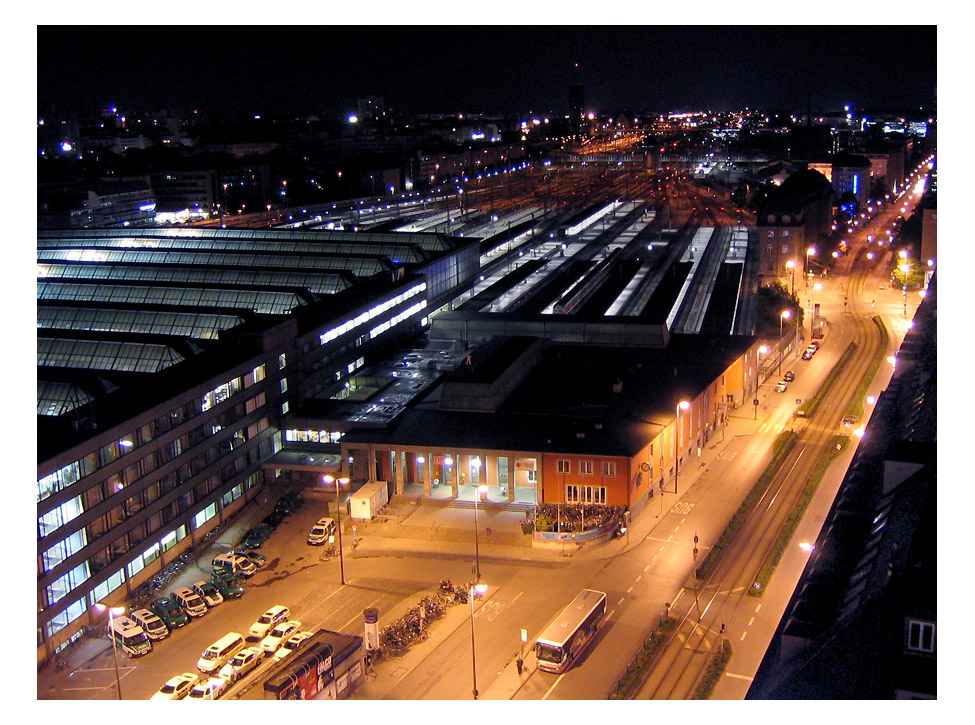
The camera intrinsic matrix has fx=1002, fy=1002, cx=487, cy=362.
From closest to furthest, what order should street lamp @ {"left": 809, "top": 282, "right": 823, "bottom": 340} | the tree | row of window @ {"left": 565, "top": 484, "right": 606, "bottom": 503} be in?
row of window @ {"left": 565, "top": 484, "right": 606, "bottom": 503} < the tree < street lamp @ {"left": 809, "top": 282, "right": 823, "bottom": 340}

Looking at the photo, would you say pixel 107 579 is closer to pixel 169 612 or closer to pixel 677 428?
pixel 169 612

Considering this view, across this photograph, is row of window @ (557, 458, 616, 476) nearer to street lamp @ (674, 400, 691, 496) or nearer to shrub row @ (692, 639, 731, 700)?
street lamp @ (674, 400, 691, 496)

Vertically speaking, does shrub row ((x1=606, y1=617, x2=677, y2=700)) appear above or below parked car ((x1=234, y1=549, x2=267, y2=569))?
below


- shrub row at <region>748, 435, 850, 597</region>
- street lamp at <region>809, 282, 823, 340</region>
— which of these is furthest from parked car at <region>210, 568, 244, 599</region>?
street lamp at <region>809, 282, 823, 340</region>

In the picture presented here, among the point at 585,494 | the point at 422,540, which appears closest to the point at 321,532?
the point at 422,540

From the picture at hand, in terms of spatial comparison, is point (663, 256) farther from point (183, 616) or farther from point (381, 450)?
point (183, 616)

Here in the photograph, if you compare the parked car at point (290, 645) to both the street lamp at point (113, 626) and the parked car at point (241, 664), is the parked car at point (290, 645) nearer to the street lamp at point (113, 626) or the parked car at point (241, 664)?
the parked car at point (241, 664)
